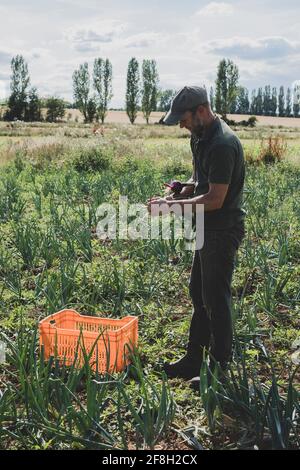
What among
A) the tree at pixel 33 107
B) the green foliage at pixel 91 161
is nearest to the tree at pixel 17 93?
the tree at pixel 33 107

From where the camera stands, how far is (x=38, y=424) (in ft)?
7.89

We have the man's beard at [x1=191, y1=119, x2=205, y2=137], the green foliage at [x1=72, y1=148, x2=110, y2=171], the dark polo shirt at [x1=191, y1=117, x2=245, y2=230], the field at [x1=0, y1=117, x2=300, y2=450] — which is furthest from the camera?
the green foliage at [x1=72, y1=148, x2=110, y2=171]

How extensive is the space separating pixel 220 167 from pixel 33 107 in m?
49.2

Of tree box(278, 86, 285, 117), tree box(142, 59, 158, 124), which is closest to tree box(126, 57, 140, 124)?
tree box(142, 59, 158, 124)

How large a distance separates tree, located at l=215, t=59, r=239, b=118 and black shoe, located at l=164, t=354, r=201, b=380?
4744 cm

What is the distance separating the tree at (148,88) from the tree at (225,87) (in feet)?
21.4

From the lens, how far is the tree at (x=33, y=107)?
48938 mm

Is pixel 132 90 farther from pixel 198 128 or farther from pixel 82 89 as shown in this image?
pixel 198 128

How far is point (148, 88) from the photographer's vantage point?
5328 cm

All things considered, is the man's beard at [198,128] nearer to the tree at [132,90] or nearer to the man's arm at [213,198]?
the man's arm at [213,198]

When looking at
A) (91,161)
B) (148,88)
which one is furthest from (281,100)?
(91,161)

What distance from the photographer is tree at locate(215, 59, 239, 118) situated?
4931cm

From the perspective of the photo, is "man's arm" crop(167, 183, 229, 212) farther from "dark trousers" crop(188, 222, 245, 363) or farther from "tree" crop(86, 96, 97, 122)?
"tree" crop(86, 96, 97, 122)
